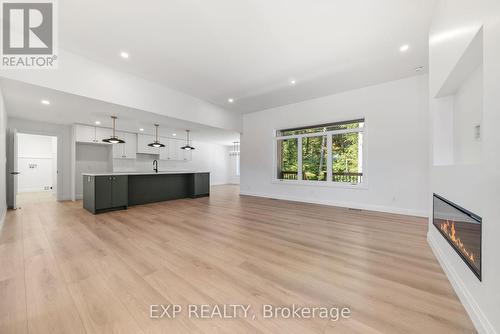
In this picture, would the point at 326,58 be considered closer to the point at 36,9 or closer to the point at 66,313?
the point at 36,9

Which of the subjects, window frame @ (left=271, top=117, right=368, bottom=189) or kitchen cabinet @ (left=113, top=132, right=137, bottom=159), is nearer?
window frame @ (left=271, top=117, right=368, bottom=189)

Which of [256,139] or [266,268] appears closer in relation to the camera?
[266,268]

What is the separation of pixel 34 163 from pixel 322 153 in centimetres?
1156

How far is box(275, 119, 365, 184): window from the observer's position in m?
5.02

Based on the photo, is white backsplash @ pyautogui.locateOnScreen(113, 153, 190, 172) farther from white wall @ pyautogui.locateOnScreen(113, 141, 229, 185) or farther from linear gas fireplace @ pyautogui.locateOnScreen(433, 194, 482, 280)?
linear gas fireplace @ pyautogui.locateOnScreen(433, 194, 482, 280)

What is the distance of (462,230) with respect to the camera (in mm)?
1610

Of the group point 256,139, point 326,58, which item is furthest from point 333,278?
point 256,139

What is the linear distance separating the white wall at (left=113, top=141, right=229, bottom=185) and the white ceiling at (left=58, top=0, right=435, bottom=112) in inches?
174

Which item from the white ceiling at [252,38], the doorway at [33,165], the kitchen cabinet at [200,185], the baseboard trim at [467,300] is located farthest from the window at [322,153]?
the doorway at [33,165]

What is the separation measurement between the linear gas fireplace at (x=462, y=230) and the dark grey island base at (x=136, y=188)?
5.75 metres

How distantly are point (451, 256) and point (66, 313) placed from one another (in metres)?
3.29

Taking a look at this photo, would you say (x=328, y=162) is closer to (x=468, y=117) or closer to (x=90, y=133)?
(x=468, y=117)

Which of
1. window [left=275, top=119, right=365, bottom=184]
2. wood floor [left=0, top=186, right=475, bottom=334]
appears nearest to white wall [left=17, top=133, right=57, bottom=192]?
wood floor [left=0, top=186, right=475, bottom=334]

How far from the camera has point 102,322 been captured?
1280 mm
